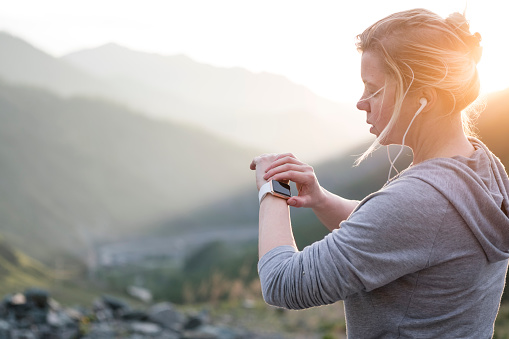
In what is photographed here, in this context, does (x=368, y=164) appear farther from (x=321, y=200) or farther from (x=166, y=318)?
(x=321, y=200)

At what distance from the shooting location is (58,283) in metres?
21.0

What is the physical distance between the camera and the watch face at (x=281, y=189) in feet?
4.73

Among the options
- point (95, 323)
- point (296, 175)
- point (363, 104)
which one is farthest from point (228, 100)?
point (363, 104)

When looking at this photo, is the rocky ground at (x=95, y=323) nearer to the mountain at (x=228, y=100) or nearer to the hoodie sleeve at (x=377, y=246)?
the hoodie sleeve at (x=377, y=246)

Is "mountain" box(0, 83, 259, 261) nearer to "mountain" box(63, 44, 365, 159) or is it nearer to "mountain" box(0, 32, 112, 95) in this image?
"mountain" box(63, 44, 365, 159)

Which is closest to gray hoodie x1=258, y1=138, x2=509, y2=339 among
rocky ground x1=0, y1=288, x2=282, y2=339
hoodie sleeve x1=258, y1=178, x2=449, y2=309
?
hoodie sleeve x1=258, y1=178, x2=449, y2=309

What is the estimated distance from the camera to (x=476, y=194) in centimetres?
122

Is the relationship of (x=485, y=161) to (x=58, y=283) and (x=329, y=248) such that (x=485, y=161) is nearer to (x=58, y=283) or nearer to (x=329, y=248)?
(x=329, y=248)

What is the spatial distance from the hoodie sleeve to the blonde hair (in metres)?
0.25

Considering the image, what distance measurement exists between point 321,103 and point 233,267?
337 feet

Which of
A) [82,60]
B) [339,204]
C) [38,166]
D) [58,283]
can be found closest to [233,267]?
[58,283]

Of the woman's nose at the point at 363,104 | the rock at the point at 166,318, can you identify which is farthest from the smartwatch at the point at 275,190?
the rock at the point at 166,318

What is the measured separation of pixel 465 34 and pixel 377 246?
0.60m

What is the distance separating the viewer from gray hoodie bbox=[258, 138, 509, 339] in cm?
117
